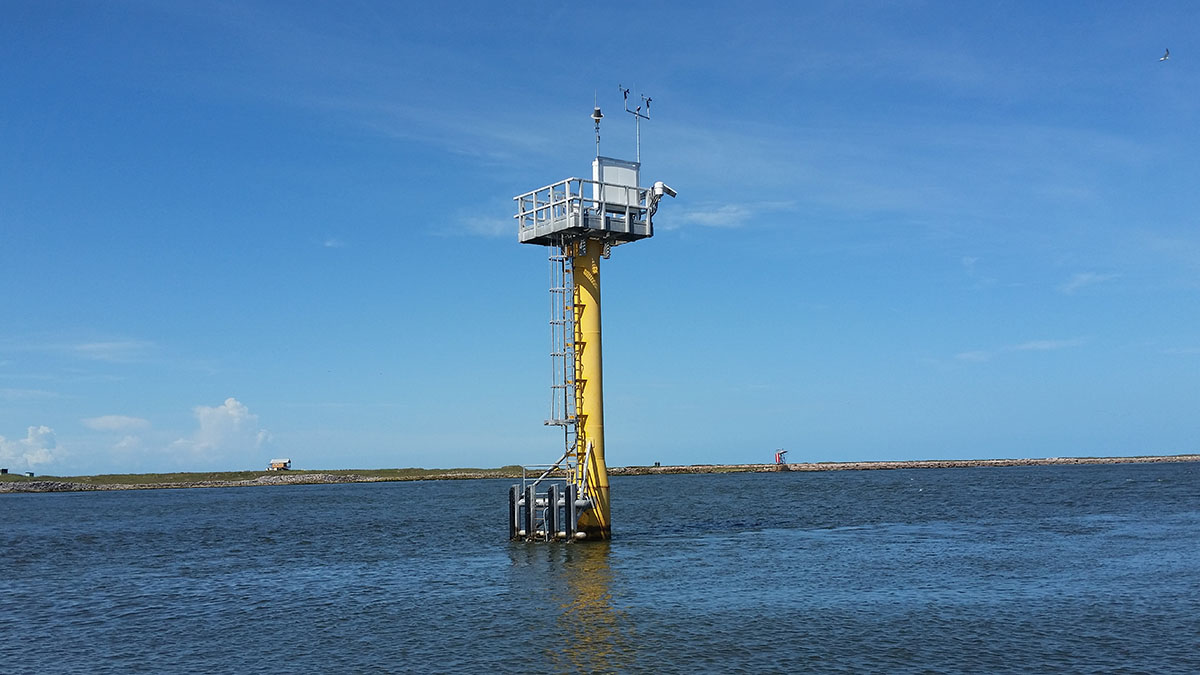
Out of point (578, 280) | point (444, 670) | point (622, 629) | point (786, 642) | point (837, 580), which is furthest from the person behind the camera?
point (578, 280)

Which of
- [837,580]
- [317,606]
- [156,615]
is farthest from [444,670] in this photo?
[837,580]

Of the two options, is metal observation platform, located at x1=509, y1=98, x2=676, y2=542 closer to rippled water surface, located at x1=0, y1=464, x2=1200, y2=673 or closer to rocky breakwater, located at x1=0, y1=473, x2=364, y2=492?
rippled water surface, located at x1=0, y1=464, x2=1200, y2=673

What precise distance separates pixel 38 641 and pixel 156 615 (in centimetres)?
413

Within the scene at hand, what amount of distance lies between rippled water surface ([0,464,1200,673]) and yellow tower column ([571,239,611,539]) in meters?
2.89

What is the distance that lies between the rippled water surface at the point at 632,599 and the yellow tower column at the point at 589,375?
2892mm

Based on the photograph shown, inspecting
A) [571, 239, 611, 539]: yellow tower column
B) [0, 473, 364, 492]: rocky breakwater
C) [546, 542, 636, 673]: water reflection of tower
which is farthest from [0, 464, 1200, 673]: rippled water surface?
[0, 473, 364, 492]: rocky breakwater

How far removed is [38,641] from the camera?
A: 25.4 meters

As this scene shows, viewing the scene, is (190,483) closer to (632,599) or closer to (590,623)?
(632,599)

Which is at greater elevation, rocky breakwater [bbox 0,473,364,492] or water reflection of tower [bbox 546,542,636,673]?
rocky breakwater [bbox 0,473,364,492]

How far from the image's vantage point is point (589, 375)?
39562 millimetres

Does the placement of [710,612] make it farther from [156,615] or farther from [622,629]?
[156,615]

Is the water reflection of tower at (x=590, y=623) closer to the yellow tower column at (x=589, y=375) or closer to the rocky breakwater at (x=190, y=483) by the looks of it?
the yellow tower column at (x=589, y=375)

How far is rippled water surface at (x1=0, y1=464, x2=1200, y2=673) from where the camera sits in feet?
73.5

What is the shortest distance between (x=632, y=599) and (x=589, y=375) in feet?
39.7
